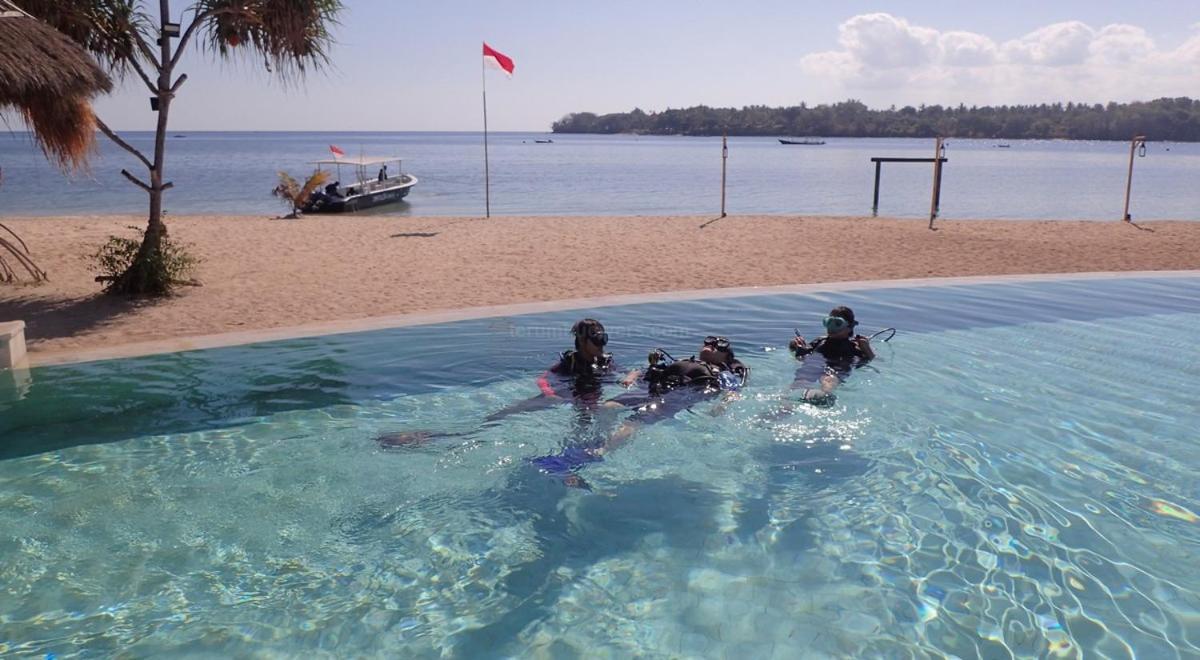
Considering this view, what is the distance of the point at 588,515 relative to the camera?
516 cm

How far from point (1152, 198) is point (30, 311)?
1675 inches

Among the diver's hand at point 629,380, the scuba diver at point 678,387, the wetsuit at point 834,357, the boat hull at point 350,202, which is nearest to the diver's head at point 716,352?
the scuba diver at point 678,387

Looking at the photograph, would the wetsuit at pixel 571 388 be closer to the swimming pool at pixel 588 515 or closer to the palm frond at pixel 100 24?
the swimming pool at pixel 588 515

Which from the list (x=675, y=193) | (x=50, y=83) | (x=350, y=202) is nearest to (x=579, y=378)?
(x=50, y=83)

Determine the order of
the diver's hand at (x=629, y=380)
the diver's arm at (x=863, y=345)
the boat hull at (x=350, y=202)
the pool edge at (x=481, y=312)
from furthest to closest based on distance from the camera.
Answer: the boat hull at (x=350, y=202) < the pool edge at (x=481, y=312) < the diver's arm at (x=863, y=345) < the diver's hand at (x=629, y=380)

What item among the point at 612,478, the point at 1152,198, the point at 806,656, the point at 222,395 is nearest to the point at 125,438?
the point at 222,395

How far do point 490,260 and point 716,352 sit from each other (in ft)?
24.5

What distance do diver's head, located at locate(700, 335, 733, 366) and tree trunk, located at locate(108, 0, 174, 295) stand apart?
7.30 meters

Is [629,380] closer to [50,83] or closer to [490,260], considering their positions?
[50,83]

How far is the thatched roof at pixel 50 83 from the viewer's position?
315 inches

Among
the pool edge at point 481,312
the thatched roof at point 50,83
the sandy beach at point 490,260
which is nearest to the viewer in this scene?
the thatched roof at point 50,83

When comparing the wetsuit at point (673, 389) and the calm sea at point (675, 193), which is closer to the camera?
the wetsuit at point (673, 389)

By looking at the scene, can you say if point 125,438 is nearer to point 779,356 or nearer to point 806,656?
point 806,656

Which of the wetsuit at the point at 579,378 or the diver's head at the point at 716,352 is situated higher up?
the diver's head at the point at 716,352
